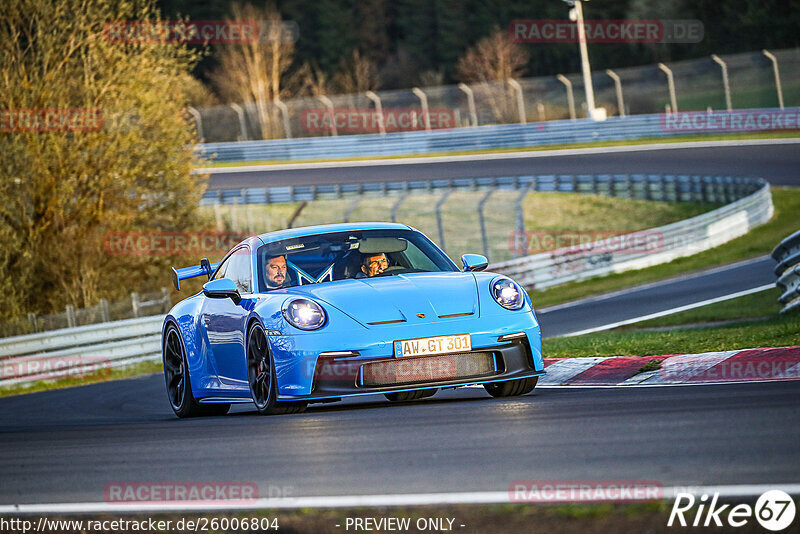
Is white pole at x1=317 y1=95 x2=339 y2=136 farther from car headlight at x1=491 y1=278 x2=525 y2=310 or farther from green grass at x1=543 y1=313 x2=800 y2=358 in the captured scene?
car headlight at x1=491 y1=278 x2=525 y2=310

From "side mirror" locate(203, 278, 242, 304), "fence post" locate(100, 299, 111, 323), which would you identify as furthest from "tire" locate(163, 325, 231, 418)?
"fence post" locate(100, 299, 111, 323)

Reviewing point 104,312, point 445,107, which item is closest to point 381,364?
point 104,312

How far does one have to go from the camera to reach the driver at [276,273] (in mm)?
9009

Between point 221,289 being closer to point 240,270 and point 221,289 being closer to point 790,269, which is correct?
point 240,270

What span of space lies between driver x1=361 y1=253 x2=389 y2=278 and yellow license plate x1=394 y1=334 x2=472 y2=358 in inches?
50.2

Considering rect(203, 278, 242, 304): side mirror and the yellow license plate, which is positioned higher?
rect(203, 278, 242, 304): side mirror

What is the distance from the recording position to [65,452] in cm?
754

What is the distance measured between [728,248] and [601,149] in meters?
15.9

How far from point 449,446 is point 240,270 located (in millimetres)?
3835

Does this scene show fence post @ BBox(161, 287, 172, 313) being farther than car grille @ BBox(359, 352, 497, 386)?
Yes

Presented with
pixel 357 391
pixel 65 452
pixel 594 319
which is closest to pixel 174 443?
pixel 65 452

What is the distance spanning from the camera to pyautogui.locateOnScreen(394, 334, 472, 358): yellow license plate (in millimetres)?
7879

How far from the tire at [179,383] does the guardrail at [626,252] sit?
1488 centimetres

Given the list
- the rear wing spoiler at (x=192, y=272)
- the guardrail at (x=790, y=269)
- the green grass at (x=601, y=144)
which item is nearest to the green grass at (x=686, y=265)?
the guardrail at (x=790, y=269)
